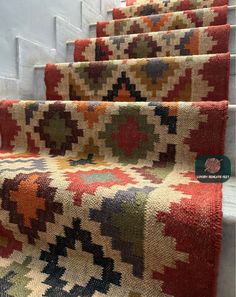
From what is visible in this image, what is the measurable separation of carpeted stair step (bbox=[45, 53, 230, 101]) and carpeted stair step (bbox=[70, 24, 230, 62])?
247mm

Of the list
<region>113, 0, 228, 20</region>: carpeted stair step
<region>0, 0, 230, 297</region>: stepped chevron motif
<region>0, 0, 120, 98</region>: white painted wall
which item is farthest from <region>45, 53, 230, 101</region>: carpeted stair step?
<region>113, 0, 228, 20</region>: carpeted stair step

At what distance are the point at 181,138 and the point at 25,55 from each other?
2.76ft

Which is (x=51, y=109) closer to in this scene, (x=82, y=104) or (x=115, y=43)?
(x=82, y=104)

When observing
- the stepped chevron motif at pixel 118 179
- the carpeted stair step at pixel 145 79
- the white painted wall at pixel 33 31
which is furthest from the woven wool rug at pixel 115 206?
the white painted wall at pixel 33 31

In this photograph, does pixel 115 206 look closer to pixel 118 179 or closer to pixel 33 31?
pixel 118 179

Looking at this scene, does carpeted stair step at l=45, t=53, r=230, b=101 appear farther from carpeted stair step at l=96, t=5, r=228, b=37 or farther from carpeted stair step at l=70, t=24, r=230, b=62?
carpeted stair step at l=96, t=5, r=228, b=37

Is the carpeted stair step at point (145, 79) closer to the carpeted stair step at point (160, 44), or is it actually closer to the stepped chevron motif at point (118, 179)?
the stepped chevron motif at point (118, 179)

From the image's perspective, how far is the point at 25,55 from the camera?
1.25 m

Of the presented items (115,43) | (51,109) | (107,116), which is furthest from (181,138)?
(115,43)

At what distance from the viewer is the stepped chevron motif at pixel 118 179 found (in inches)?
20.7

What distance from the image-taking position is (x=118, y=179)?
0.67m

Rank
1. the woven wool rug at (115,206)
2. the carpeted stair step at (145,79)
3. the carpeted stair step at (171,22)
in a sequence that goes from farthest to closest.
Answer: the carpeted stair step at (171,22) → the carpeted stair step at (145,79) → the woven wool rug at (115,206)

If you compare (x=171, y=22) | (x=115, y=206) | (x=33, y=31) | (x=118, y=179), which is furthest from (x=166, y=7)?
(x=115, y=206)

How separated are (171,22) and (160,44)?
12.1 inches
